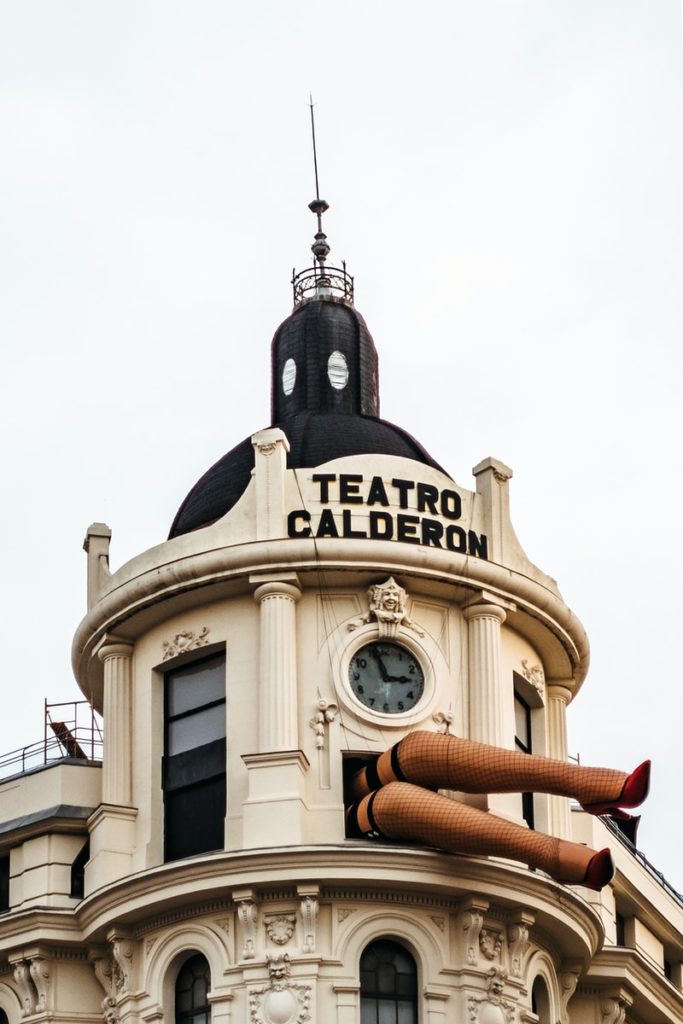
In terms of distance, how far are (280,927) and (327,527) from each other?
8.37 meters

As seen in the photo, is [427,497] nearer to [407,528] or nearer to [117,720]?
[407,528]

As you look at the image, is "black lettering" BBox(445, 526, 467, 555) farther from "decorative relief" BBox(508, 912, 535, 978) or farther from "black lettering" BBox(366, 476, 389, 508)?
"decorative relief" BBox(508, 912, 535, 978)

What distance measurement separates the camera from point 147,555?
5400 centimetres

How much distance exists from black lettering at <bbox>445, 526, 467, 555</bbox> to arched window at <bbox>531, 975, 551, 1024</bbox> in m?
8.91

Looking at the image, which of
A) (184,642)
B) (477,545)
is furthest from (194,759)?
(477,545)

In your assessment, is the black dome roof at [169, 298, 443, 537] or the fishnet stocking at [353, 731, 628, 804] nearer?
the fishnet stocking at [353, 731, 628, 804]

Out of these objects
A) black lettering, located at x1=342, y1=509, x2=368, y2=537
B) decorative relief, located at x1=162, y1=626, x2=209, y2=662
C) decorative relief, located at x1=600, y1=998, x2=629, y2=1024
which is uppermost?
black lettering, located at x1=342, y1=509, x2=368, y2=537

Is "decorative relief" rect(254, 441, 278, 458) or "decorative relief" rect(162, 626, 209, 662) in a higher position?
"decorative relief" rect(254, 441, 278, 458)

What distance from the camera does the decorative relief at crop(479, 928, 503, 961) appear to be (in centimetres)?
5016

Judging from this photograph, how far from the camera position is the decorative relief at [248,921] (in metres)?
49.3

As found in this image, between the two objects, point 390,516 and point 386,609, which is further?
point 390,516

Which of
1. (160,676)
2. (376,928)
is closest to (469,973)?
(376,928)

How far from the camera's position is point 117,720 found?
5406cm

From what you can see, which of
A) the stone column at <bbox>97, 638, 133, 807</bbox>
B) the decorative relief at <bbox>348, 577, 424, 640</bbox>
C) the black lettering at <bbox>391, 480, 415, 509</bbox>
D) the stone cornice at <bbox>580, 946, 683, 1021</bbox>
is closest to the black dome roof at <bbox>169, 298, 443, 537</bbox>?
the black lettering at <bbox>391, 480, 415, 509</bbox>
